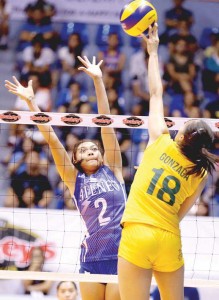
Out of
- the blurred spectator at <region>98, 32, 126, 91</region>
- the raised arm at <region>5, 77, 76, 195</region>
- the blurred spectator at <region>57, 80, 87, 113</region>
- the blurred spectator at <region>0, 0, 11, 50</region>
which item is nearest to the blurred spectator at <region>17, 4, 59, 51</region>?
the blurred spectator at <region>0, 0, 11, 50</region>

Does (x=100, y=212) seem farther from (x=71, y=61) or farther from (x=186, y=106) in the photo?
(x=71, y=61)

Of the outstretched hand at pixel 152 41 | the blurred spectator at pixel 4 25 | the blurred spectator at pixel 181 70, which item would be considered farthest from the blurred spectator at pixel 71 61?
the outstretched hand at pixel 152 41

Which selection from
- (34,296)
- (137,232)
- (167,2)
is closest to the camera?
(137,232)

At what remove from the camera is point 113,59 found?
37.9 feet

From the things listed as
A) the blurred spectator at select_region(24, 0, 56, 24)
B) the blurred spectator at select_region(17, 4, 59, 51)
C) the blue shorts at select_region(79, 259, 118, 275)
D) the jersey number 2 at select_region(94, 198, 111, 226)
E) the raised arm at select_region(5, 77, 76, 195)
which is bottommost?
the blue shorts at select_region(79, 259, 118, 275)

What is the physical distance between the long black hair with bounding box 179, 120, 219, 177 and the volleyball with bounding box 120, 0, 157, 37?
1.22 meters

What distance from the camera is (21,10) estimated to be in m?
12.1

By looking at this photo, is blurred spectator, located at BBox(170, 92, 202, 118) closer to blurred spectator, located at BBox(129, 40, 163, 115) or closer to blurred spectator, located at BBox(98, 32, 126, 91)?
blurred spectator, located at BBox(129, 40, 163, 115)

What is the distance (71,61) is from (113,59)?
68 centimetres

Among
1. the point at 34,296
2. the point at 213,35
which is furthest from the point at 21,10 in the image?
the point at 34,296

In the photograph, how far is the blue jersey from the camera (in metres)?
5.30

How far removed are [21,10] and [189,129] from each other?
27.1ft

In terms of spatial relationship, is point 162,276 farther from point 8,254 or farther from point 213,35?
point 213,35

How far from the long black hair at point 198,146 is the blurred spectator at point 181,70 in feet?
23.0
